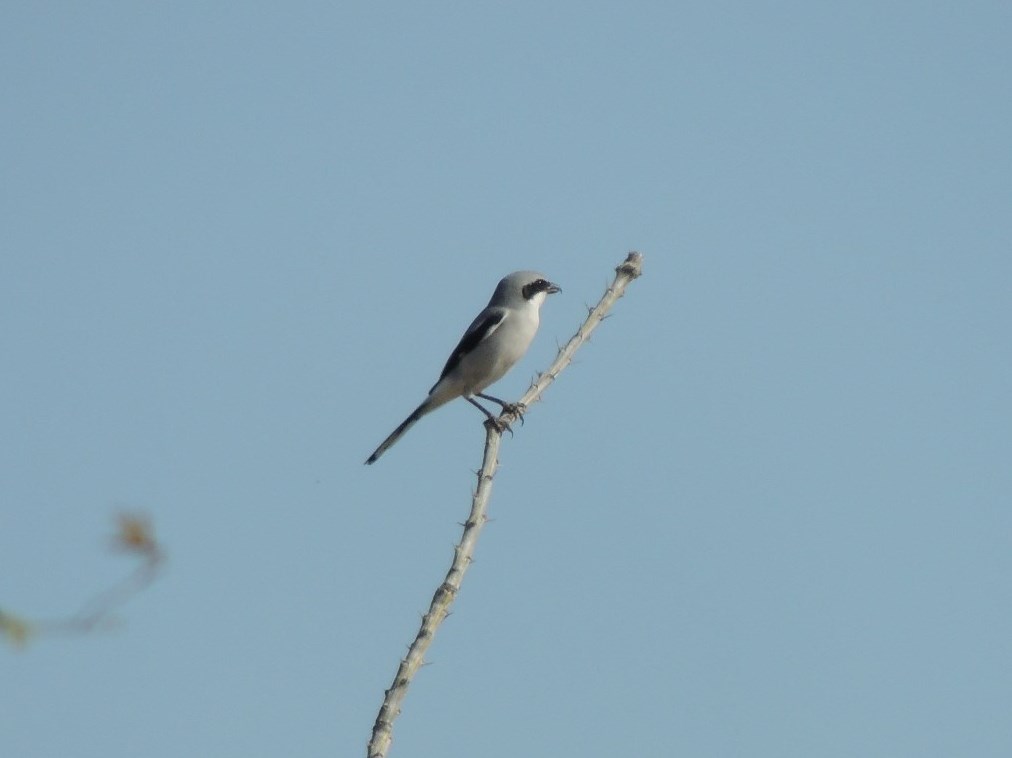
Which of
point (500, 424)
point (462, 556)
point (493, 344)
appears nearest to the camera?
point (462, 556)

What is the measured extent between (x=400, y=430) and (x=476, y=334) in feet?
3.47

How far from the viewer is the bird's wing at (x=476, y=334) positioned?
1098 centimetres

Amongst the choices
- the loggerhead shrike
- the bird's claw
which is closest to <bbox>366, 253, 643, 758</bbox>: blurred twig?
the bird's claw

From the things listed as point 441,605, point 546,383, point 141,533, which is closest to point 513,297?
point 546,383

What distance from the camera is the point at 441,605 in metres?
4.84

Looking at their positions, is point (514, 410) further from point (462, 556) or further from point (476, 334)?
point (462, 556)

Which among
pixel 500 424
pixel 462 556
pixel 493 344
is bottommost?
pixel 462 556

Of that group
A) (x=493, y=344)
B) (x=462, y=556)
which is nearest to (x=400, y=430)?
(x=493, y=344)

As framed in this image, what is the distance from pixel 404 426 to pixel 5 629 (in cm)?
874

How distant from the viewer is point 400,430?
1069cm

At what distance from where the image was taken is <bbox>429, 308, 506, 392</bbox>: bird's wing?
10984 mm

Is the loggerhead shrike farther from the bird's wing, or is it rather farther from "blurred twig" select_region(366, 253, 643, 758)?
"blurred twig" select_region(366, 253, 643, 758)

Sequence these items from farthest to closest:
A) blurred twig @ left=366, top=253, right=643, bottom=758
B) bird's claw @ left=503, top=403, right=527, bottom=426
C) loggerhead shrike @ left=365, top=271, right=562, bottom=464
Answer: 1. loggerhead shrike @ left=365, top=271, right=562, bottom=464
2. bird's claw @ left=503, top=403, right=527, bottom=426
3. blurred twig @ left=366, top=253, right=643, bottom=758

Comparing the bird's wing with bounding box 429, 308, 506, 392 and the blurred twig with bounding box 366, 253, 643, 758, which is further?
the bird's wing with bounding box 429, 308, 506, 392
